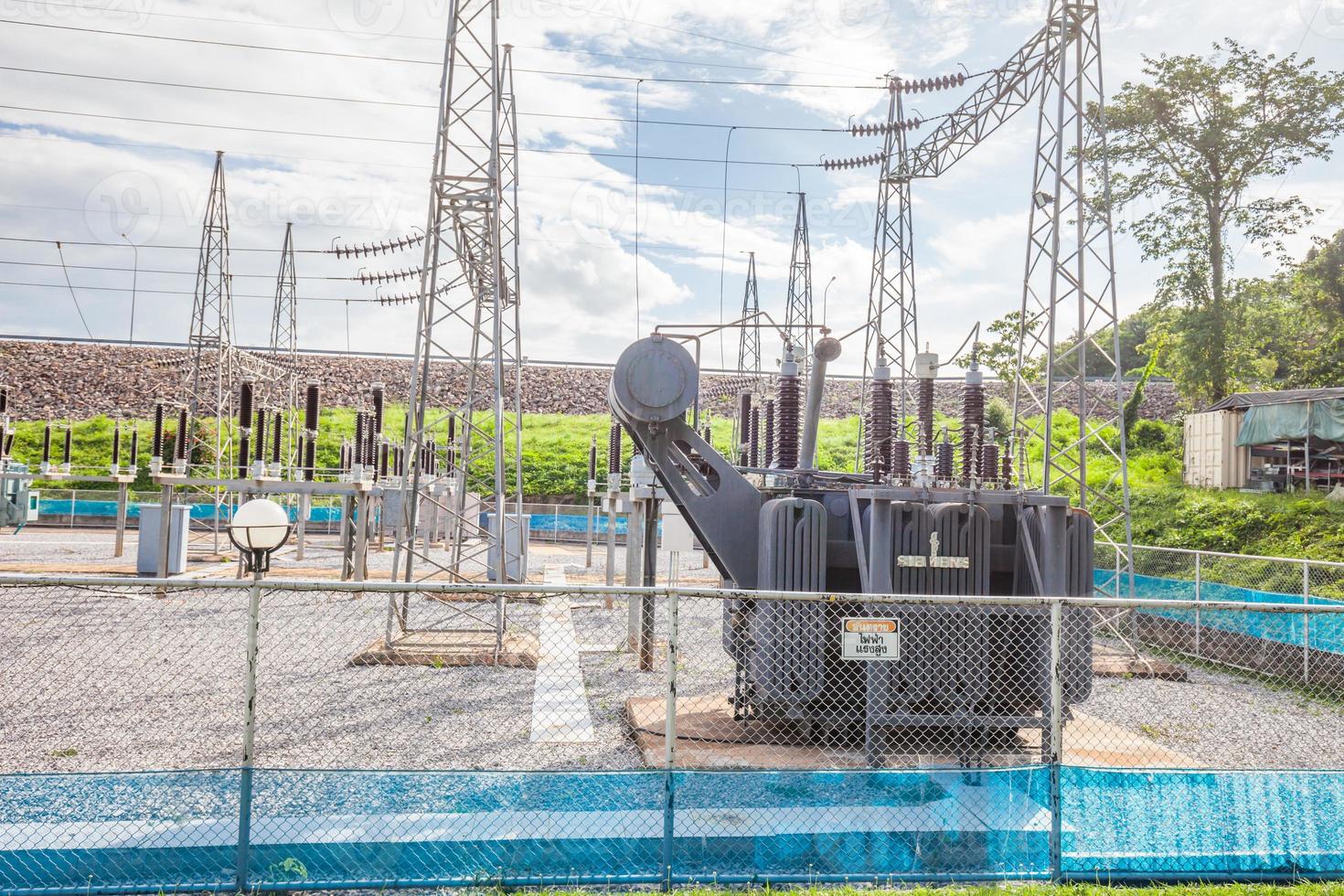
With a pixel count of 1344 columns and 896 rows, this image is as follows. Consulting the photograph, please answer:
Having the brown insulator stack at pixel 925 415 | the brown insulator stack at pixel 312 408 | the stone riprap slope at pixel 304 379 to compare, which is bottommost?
the brown insulator stack at pixel 925 415

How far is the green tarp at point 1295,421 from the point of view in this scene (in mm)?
20516

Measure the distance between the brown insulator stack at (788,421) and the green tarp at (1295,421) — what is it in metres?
18.1

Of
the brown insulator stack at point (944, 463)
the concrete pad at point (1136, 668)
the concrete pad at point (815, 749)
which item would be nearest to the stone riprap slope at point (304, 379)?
the concrete pad at point (1136, 668)

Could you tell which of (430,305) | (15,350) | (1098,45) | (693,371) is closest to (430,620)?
(430,305)

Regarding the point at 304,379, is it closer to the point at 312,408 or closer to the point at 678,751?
the point at 312,408

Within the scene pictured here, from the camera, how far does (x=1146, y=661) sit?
39.4 feet

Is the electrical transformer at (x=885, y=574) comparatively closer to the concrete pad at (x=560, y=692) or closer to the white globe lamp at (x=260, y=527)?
the concrete pad at (x=560, y=692)

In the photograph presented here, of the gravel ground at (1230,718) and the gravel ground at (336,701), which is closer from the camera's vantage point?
the gravel ground at (336,701)

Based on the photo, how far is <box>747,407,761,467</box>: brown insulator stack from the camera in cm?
1586

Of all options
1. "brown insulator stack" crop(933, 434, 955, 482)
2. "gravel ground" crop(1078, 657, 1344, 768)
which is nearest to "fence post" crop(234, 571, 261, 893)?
"brown insulator stack" crop(933, 434, 955, 482)

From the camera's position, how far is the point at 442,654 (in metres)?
11.6

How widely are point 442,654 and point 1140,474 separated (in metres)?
24.3

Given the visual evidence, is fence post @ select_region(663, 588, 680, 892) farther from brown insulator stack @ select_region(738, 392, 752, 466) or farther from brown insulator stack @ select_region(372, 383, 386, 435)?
brown insulator stack @ select_region(372, 383, 386, 435)

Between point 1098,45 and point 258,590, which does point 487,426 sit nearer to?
point 1098,45
